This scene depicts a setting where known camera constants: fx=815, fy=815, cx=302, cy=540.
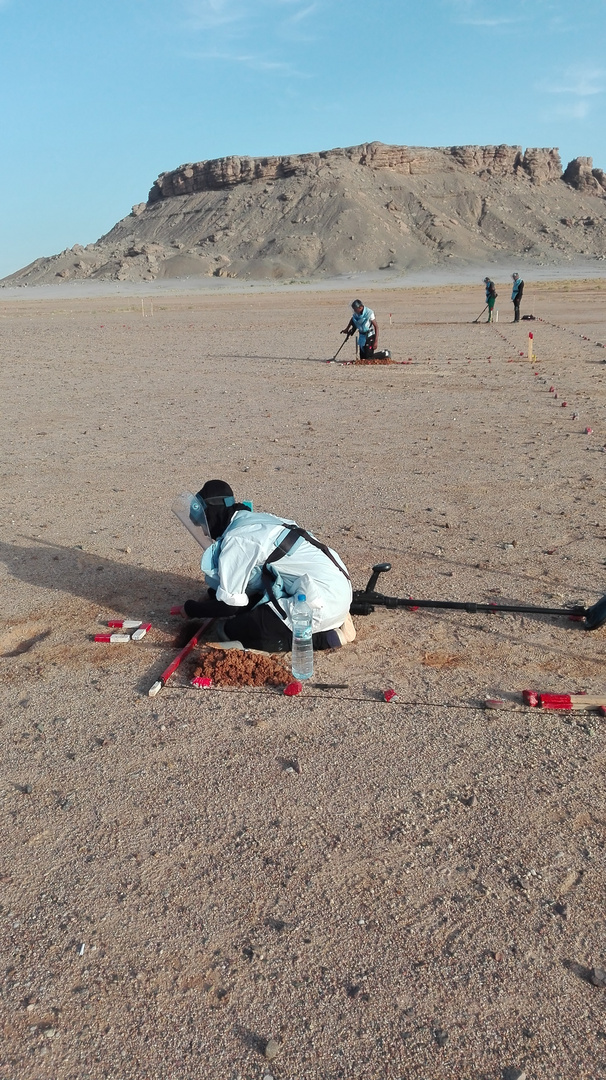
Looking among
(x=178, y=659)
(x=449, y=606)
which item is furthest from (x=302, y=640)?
(x=449, y=606)

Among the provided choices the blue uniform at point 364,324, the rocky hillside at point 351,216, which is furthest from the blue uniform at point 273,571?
the rocky hillside at point 351,216

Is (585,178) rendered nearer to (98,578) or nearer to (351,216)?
(351,216)

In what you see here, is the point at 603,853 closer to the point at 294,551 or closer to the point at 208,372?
the point at 294,551

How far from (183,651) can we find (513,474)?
561cm

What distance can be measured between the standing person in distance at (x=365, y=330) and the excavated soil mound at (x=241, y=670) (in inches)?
564

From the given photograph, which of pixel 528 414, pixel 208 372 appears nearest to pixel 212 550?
pixel 528 414

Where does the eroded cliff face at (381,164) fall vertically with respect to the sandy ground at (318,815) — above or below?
above

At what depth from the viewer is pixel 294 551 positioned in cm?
484

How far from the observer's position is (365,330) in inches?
745

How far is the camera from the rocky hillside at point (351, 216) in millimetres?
106500

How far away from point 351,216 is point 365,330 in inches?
4022

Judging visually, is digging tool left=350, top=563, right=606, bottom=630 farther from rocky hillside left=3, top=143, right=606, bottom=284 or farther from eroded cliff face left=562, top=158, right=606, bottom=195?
eroded cliff face left=562, top=158, right=606, bottom=195

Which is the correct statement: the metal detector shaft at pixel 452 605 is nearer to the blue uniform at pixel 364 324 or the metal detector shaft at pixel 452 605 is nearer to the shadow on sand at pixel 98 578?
the shadow on sand at pixel 98 578

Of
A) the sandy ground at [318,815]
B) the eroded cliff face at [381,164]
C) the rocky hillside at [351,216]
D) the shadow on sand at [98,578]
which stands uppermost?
the eroded cliff face at [381,164]
